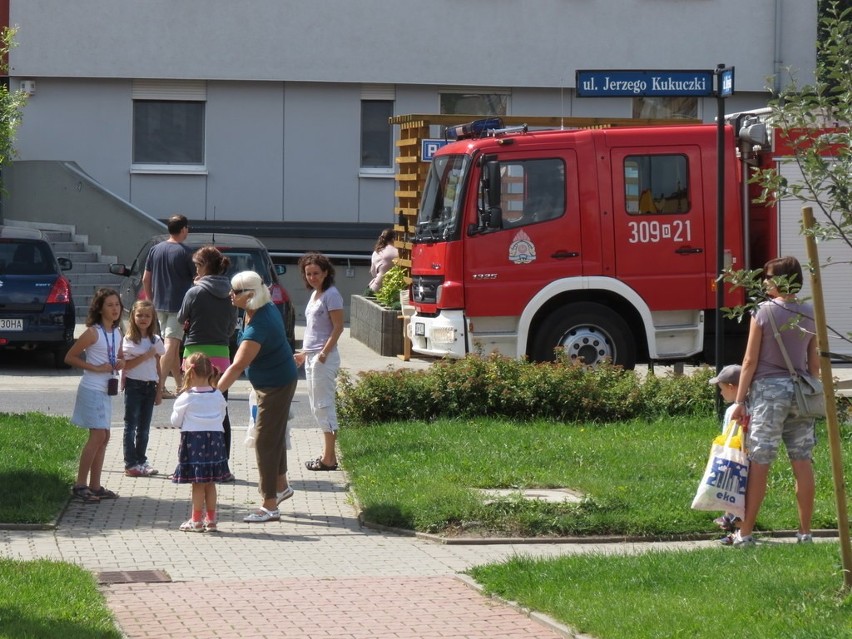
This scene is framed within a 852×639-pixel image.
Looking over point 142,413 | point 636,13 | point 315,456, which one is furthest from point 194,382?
point 636,13

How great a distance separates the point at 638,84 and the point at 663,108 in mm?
13460

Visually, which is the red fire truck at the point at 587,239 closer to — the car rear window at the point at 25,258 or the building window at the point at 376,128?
the car rear window at the point at 25,258

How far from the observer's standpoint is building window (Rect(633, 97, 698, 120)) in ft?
87.8

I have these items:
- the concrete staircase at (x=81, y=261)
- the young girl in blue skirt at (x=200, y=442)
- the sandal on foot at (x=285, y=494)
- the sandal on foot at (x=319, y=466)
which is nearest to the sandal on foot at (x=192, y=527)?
the young girl in blue skirt at (x=200, y=442)

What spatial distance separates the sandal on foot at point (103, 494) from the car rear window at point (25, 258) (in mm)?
8249

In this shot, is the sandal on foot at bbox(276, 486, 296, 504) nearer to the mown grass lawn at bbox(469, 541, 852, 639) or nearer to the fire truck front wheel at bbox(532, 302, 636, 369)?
the mown grass lawn at bbox(469, 541, 852, 639)

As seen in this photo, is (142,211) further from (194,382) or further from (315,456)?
(194,382)

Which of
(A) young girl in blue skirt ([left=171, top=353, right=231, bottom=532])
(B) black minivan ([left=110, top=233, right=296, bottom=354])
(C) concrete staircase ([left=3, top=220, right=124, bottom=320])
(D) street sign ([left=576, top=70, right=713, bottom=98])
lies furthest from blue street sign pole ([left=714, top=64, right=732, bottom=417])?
(C) concrete staircase ([left=3, top=220, right=124, bottom=320])

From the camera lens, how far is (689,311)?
14906mm

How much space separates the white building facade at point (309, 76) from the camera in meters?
26.1

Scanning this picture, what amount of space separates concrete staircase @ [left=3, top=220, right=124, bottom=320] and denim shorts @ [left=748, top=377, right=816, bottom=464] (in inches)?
653

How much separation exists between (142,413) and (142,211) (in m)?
15.9

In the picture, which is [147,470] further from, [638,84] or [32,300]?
[32,300]

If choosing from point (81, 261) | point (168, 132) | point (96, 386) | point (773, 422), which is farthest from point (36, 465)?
point (168, 132)
